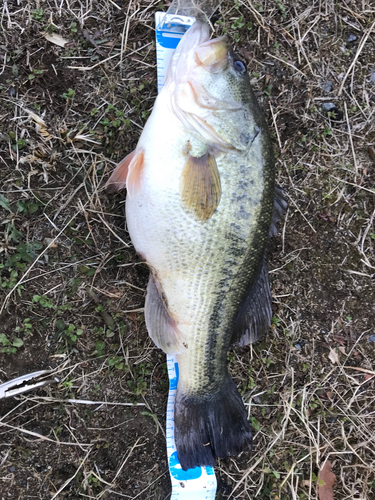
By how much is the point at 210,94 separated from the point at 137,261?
1113 millimetres

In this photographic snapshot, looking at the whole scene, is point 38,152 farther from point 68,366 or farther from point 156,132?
point 68,366

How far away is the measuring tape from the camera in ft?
7.47

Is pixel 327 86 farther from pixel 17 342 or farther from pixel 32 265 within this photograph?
pixel 17 342

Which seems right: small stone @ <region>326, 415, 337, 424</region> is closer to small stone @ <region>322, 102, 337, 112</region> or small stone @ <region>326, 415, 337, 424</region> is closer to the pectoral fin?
the pectoral fin

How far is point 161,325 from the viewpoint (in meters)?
2.07

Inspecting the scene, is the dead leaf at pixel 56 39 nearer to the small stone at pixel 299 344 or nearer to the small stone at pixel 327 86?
the small stone at pixel 327 86

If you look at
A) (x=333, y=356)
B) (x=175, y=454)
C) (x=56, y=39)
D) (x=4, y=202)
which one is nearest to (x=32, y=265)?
(x=4, y=202)

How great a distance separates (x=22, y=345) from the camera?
219 cm

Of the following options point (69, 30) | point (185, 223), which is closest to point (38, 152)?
point (69, 30)

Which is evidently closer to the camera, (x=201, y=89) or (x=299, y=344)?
(x=201, y=89)

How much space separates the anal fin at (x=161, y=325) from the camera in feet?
6.75

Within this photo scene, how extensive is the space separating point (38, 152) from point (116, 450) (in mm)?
1984

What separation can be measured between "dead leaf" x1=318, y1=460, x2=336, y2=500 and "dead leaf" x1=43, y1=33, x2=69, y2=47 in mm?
3455

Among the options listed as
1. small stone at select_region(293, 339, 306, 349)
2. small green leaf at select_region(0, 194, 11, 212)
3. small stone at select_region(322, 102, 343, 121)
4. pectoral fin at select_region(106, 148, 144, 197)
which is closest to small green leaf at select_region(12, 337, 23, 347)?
small green leaf at select_region(0, 194, 11, 212)
